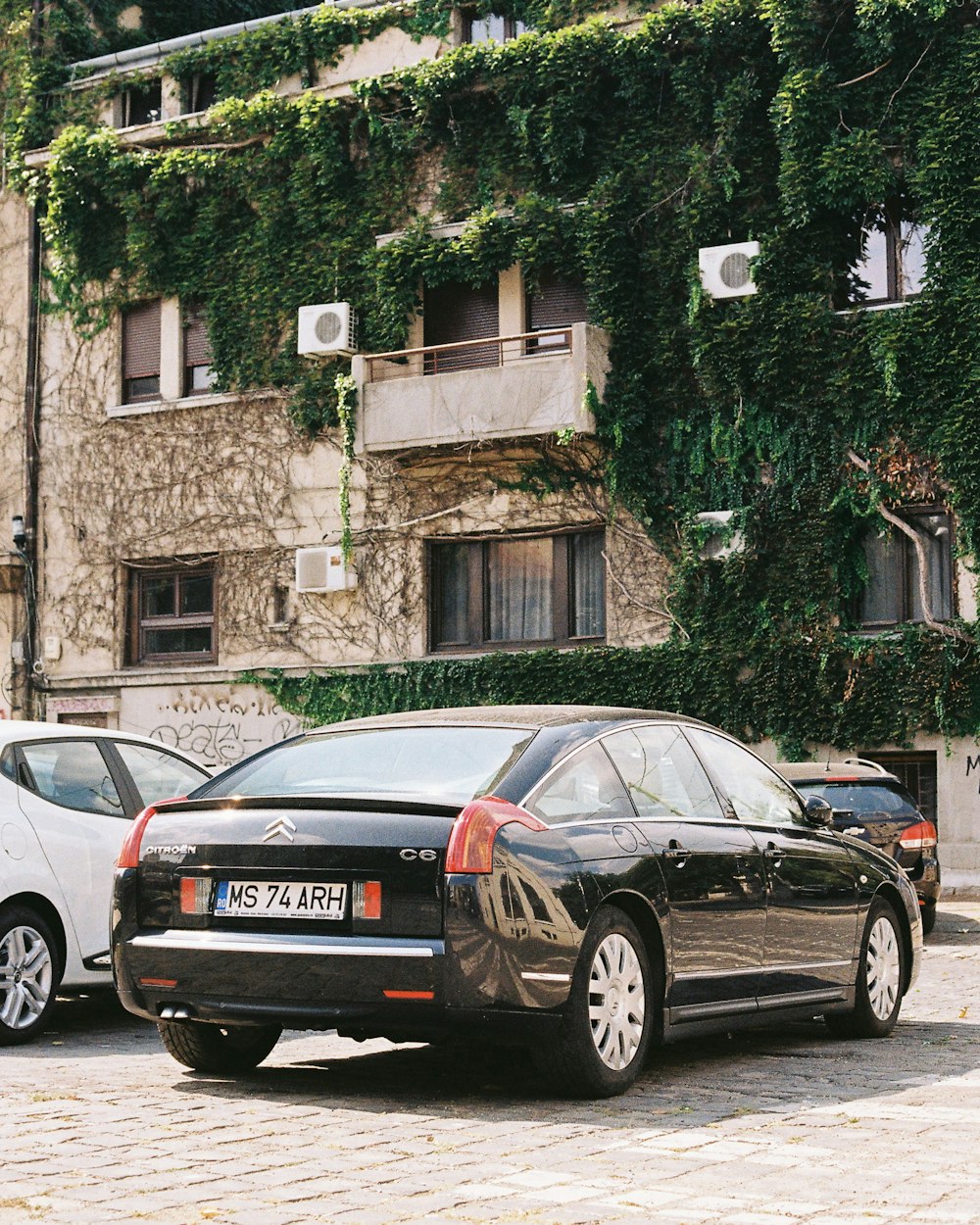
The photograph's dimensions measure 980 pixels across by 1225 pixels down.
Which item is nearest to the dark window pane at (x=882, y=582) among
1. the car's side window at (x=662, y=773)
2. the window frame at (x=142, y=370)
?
the window frame at (x=142, y=370)

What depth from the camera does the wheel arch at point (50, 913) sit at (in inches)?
373

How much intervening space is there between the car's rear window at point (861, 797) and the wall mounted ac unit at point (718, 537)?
699 centimetres

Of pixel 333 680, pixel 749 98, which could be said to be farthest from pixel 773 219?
pixel 333 680

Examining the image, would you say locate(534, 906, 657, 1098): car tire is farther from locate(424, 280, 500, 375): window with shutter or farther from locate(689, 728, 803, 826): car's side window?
locate(424, 280, 500, 375): window with shutter

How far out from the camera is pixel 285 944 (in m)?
6.94

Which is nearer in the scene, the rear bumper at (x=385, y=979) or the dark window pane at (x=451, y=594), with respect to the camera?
the rear bumper at (x=385, y=979)

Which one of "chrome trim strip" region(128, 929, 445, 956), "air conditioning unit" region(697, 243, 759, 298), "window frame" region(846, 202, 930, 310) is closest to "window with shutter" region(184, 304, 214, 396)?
"air conditioning unit" region(697, 243, 759, 298)

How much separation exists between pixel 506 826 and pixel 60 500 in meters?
21.9

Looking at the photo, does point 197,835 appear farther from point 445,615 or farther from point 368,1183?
point 445,615

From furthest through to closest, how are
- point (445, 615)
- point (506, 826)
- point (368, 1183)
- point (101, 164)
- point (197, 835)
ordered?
1. point (101, 164)
2. point (445, 615)
3. point (197, 835)
4. point (506, 826)
5. point (368, 1183)

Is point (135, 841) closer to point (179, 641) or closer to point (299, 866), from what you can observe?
point (299, 866)

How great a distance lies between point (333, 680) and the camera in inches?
988

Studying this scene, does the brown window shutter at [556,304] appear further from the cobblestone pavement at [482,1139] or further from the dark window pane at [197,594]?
the cobblestone pavement at [482,1139]

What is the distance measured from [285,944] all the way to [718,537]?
16273mm
